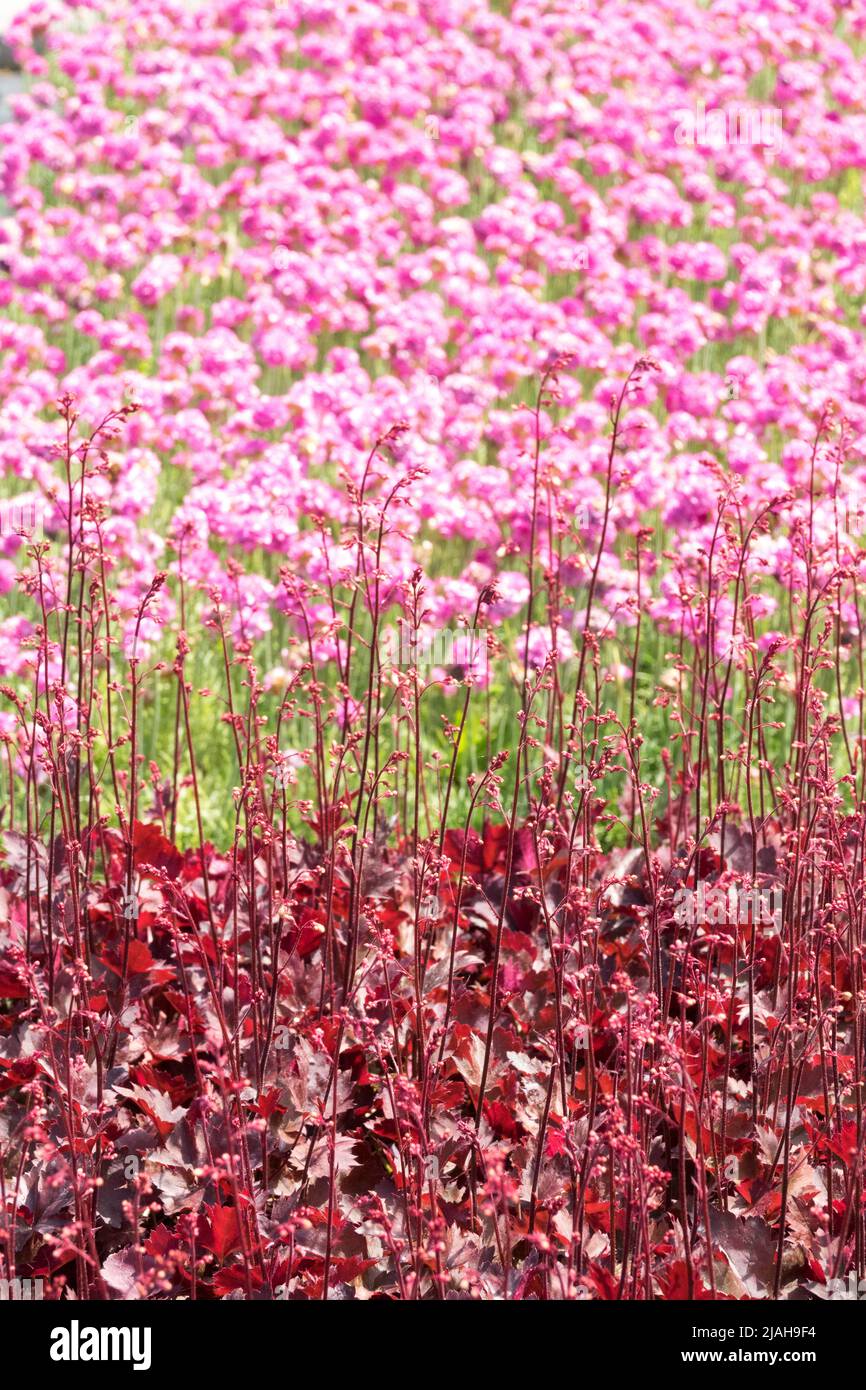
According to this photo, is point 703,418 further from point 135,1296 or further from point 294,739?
point 135,1296

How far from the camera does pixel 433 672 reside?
4.74m

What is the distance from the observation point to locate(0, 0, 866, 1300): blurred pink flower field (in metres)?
→ 2.70

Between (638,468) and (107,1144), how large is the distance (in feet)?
8.18

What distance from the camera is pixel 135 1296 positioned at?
2566 millimetres

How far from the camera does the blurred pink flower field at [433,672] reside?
106 inches
